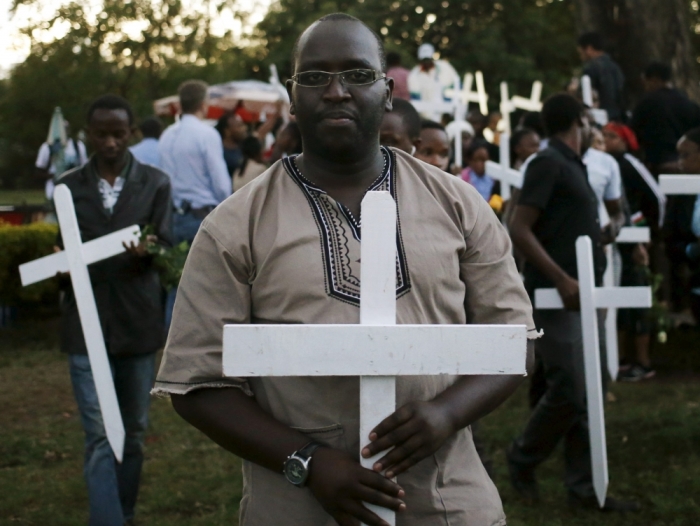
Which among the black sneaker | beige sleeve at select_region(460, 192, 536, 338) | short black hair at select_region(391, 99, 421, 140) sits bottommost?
the black sneaker

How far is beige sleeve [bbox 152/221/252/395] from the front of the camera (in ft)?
7.15

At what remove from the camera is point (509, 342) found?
209 centimetres

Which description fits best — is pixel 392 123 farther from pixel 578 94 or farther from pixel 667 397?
pixel 578 94

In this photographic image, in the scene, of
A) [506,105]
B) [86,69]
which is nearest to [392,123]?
[506,105]

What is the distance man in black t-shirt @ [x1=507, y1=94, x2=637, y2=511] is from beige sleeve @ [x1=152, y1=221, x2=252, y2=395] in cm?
318

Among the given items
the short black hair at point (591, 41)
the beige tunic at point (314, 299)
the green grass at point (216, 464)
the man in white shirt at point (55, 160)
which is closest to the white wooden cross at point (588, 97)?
the short black hair at point (591, 41)

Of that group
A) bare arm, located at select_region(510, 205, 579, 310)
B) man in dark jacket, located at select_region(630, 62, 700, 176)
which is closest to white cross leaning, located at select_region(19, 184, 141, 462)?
bare arm, located at select_region(510, 205, 579, 310)

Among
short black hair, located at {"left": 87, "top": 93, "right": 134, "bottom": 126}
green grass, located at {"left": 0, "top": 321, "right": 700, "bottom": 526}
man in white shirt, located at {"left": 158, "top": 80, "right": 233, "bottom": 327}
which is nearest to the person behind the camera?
short black hair, located at {"left": 87, "top": 93, "right": 134, "bottom": 126}

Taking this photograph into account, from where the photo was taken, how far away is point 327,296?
7.09ft

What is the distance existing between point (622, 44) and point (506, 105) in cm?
253

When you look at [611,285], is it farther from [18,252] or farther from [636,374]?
[18,252]

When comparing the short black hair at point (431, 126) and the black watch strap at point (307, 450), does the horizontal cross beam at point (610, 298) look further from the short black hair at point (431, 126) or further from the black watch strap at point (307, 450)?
the black watch strap at point (307, 450)

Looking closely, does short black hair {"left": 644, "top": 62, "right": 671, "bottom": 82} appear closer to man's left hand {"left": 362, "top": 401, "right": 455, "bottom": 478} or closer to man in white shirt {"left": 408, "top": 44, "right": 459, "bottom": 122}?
man in white shirt {"left": 408, "top": 44, "right": 459, "bottom": 122}

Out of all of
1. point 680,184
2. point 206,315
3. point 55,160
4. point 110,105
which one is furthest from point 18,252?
point 206,315
